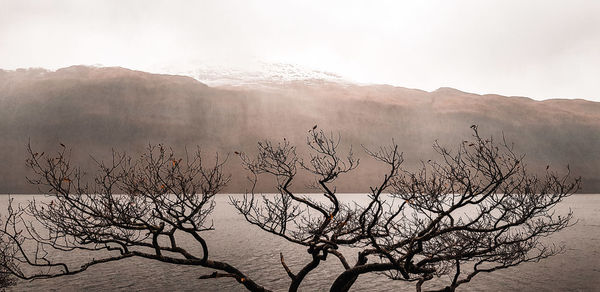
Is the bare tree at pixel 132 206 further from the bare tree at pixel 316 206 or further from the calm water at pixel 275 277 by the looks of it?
the calm water at pixel 275 277

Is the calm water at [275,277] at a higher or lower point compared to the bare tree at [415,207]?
lower

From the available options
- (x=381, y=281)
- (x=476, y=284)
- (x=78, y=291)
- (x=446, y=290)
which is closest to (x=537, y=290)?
(x=476, y=284)

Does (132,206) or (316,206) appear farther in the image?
(316,206)

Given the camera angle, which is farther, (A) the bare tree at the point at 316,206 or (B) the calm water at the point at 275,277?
(B) the calm water at the point at 275,277

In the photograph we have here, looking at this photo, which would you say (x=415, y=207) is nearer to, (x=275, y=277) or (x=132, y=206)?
(x=132, y=206)

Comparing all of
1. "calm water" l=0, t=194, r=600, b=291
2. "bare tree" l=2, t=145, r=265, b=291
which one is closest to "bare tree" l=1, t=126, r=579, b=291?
"bare tree" l=2, t=145, r=265, b=291

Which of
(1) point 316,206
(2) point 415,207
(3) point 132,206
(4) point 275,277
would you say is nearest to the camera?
(3) point 132,206

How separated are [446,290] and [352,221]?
13.7 ft

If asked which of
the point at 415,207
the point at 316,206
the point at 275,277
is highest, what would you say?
the point at 415,207

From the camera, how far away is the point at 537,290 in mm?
33812

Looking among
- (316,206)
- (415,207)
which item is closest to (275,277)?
(316,206)

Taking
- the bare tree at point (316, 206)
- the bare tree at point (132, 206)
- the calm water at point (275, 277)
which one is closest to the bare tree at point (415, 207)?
the bare tree at point (316, 206)

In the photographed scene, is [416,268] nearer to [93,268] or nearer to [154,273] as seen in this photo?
[154,273]

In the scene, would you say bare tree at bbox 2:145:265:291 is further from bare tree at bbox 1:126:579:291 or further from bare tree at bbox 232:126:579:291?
bare tree at bbox 232:126:579:291
